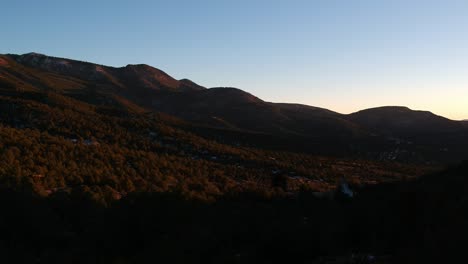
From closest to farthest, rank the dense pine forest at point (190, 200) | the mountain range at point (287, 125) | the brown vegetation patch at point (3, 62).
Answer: the dense pine forest at point (190, 200)
the mountain range at point (287, 125)
the brown vegetation patch at point (3, 62)

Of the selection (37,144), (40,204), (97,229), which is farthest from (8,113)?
(97,229)

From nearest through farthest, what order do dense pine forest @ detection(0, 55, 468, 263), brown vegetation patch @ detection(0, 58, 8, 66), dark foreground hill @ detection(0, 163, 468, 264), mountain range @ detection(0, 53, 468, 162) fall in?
dark foreground hill @ detection(0, 163, 468, 264)
dense pine forest @ detection(0, 55, 468, 263)
mountain range @ detection(0, 53, 468, 162)
brown vegetation patch @ detection(0, 58, 8, 66)

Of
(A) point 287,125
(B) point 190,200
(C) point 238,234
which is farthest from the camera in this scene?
(A) point 287,125

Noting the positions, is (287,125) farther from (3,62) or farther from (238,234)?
(238,234)

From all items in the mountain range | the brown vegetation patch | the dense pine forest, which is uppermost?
the brown vegetation patch

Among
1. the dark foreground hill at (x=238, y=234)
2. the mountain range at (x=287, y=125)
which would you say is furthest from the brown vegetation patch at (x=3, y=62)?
the dark foreground hill at (x=238, y=234)

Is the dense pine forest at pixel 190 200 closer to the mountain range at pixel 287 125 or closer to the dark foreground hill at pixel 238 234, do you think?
the dark foreground hill at pixel 238 234

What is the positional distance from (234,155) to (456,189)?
57.1m

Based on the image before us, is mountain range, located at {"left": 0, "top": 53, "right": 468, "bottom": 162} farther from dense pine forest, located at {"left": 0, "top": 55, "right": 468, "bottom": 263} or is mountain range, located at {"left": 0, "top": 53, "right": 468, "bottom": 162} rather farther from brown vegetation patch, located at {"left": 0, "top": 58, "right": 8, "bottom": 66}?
dense pine forest, located at {"left": 0, "top": 55, "right": 468, "bottom": 263}

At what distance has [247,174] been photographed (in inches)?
2430


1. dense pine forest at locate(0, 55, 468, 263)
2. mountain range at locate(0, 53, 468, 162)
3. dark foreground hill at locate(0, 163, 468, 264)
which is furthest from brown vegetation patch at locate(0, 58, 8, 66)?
dark foreground hill at locate(0, 163, 468, 264)

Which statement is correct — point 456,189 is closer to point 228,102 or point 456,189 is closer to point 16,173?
point 16,173

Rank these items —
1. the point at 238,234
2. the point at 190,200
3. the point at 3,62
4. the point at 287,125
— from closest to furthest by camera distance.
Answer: the point at 238,234, the point at 190,200, the point at 287,125, the point at 3,62

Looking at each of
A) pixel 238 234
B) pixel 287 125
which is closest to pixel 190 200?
pixel 238 234
